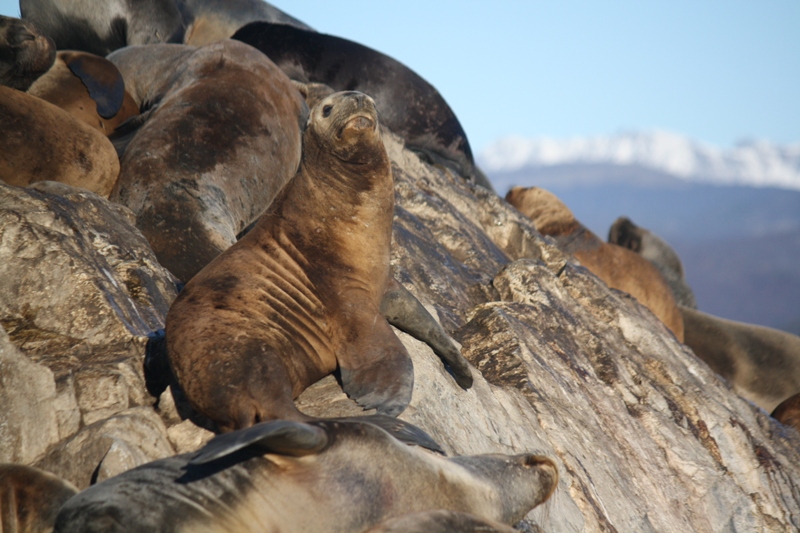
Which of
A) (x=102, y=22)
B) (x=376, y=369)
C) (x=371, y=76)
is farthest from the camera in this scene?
(x=102, y=22)

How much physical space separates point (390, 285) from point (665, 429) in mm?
2785

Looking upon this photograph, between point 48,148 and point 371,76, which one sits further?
point 371,76

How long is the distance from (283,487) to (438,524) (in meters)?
0.47

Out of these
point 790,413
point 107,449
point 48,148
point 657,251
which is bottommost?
point 790,413

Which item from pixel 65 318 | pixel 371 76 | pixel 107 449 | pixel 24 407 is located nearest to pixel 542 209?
pixel 371 76

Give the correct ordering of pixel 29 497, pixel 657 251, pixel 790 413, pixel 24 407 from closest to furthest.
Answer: pixel 29 497 < pixel 24 407 < pixel 790 413 < pixel 657 251

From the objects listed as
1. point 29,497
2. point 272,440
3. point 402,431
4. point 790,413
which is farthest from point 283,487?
point 790,413

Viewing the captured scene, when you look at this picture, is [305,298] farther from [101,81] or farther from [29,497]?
[101,81]

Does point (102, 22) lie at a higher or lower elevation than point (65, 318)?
higher

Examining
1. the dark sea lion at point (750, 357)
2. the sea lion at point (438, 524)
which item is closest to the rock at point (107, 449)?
the sea lion at point (438, 524)

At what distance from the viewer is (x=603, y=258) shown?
11.8 m

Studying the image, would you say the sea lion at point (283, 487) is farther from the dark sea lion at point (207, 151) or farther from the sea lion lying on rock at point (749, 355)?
the sea lion lying on rock at point (749, 355)

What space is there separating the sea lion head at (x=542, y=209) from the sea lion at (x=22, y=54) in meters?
6.65

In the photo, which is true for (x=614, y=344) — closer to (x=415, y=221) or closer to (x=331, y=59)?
(x=415, y=221)
